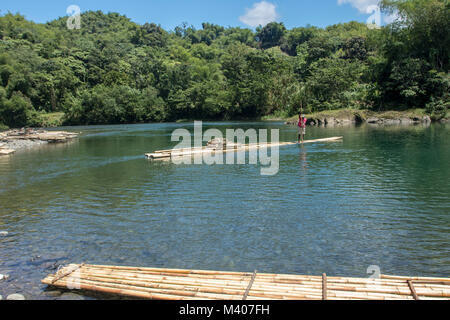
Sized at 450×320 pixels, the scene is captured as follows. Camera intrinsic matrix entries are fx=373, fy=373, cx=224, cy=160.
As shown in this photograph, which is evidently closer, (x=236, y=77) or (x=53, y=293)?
(x=53, y=293)

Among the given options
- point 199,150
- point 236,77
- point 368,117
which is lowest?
point 199,150

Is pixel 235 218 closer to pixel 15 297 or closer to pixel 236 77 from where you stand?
pixel 15 297

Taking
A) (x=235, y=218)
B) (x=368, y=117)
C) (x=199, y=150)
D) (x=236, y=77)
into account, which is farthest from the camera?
(x=236, y=77)

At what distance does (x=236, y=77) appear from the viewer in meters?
104

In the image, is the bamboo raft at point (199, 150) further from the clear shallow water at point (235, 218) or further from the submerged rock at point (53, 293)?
the submerged rock at point (53, 293)

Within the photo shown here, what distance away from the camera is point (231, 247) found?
1038cm

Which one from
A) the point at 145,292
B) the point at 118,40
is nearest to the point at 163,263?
the point at 145,292

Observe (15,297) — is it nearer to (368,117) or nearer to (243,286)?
(243,286)

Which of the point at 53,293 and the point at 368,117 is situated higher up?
the point at 368,117

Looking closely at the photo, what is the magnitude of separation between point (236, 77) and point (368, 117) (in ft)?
166

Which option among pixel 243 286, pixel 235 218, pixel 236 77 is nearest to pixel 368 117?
pixel 236 77

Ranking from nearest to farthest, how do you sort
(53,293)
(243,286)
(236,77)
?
(243,286), (53,293), (236,77)
